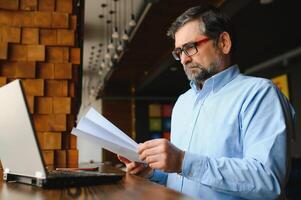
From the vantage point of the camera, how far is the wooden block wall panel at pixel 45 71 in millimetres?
2178

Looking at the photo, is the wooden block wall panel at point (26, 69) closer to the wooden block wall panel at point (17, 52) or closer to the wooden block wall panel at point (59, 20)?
the wooden block wall panel at point (17, 52)

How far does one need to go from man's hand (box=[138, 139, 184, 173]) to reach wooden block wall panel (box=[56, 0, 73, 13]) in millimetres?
1518

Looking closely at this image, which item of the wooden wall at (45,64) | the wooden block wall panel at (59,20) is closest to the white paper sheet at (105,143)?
the wooden wall at (45,64)

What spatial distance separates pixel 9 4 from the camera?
7.08ft

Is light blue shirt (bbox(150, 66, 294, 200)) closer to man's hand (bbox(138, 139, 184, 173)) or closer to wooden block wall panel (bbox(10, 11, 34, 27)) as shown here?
man's hand (bbox(138, 139, 184, 173))

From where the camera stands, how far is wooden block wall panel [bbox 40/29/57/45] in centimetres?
219

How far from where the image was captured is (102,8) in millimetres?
6234

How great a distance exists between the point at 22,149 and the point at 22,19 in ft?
4.92

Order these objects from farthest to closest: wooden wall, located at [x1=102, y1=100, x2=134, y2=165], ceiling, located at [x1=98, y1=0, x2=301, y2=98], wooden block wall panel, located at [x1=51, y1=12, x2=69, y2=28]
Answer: wooden wall, located at [x1=102, y1=100, x2=134, y2=165]
ceiling, located at [x1=98, y1=0, x2=301, y2=98]
wooden block wall panel, located at [x1=51, y1=12, x2=69, y2=28]

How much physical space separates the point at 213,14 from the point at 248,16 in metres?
4.28

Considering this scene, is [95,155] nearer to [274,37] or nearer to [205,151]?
[274,37]

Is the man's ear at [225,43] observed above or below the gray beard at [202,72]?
above

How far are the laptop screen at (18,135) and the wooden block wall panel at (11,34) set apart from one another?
4.12 ft

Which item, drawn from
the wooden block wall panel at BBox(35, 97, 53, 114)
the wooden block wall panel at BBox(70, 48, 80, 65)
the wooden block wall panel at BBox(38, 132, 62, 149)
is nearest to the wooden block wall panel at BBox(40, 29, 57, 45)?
the wooden block wall panel at BBox(70, 48, 80, 65)
